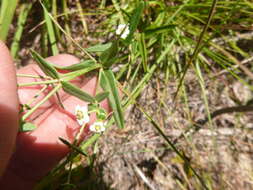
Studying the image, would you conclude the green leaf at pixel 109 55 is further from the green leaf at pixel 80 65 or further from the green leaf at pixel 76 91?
the green leaf at pixel 76 91

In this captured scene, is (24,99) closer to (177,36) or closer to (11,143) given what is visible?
(11,143)

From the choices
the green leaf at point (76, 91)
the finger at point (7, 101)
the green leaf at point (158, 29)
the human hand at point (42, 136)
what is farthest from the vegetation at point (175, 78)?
the finger at point (7, 101)

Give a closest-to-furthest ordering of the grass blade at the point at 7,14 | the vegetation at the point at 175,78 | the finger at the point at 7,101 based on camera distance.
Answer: the finger at the point at 7,101, the grass blade at the point at 7,14, the vegetation at the point at 175,78

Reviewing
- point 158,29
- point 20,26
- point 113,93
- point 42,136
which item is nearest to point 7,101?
point 113,93

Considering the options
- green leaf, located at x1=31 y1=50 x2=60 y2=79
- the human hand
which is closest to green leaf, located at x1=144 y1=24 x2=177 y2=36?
the human hand

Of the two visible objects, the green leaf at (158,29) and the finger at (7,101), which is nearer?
the finger at (7,101)

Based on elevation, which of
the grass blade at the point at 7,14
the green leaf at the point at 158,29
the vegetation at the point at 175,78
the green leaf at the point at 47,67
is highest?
the grass blade at the point at 7,14

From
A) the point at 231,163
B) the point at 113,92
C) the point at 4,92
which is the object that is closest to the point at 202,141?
the point at 231,163
